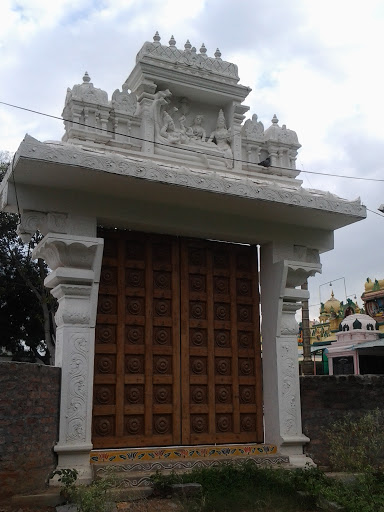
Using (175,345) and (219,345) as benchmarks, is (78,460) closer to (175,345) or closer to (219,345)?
(175,345)

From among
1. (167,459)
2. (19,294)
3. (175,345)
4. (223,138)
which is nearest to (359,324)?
(19,294)

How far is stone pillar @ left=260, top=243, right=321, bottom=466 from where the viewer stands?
7.70 meters

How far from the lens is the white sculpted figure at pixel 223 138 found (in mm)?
8594

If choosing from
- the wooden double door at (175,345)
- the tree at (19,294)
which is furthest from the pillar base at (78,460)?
the tree at (19,294)

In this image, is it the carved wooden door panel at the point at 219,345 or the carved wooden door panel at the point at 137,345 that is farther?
the carved wooden door panel at the point at 219,345

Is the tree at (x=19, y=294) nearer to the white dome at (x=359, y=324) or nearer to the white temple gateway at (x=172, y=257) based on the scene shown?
the white temple gateway at (x=172, y=257)

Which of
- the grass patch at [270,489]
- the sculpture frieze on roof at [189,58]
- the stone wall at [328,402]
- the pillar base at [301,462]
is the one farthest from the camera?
the sculpture frieze on roof at [189,58]

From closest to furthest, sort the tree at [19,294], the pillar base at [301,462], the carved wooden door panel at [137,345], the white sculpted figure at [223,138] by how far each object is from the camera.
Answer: the carved wooden door panel at [137,345]
the pillar base at [301,462]
the white sculpted figure at [223,138]
the tree at [19,294]

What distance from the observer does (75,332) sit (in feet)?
22.4

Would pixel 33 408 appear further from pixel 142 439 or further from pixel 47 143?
pixel 47 143

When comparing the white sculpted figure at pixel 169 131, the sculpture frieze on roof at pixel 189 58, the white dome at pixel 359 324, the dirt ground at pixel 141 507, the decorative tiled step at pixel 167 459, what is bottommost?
the dirt ground at pixel 141 507

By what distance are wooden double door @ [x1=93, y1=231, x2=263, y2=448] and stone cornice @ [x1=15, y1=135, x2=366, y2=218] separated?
1.15 meters

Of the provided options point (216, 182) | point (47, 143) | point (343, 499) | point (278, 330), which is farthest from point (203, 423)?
point (47, 143)

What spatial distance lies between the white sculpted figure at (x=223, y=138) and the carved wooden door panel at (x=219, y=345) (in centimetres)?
135
